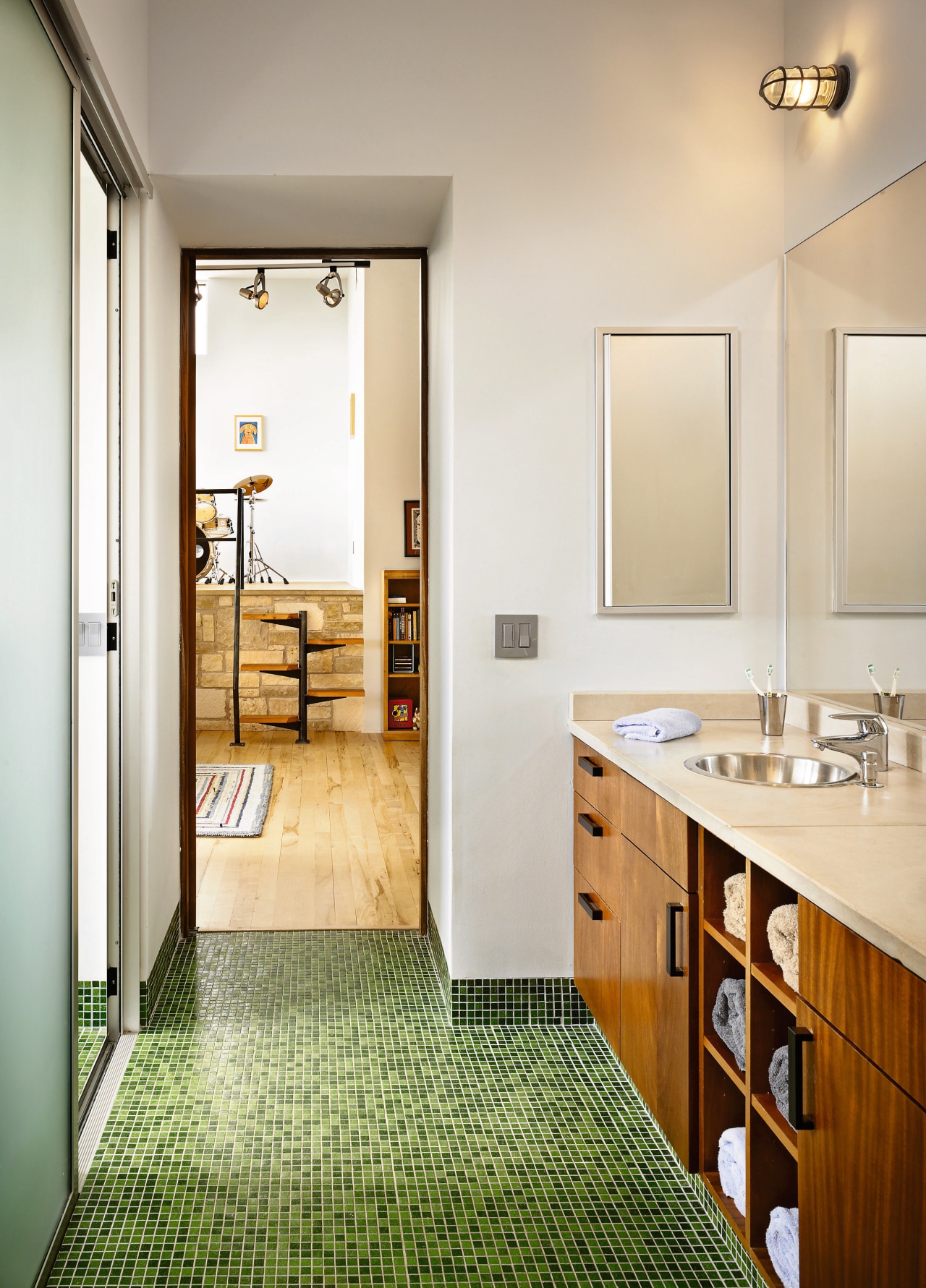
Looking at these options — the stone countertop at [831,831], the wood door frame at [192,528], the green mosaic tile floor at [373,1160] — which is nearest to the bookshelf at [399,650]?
the wood door frame at [192,528]

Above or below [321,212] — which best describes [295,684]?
below

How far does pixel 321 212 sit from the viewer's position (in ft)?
9.65

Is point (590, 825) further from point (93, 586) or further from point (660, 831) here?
point (93, 586)

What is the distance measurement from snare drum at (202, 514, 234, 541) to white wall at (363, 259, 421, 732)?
4.22 ft

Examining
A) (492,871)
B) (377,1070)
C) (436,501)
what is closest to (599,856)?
(492,871)

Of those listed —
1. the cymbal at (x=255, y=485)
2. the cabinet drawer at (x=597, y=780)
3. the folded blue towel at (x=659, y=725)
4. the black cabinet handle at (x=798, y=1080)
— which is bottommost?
the black cabinet handle at (x=798, y=1080)

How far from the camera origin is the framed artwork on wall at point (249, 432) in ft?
29.8

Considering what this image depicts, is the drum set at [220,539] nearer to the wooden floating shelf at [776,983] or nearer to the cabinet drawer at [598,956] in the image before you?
the cabinet drawer at [598,956]

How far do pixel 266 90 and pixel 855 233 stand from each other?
60.2 inches

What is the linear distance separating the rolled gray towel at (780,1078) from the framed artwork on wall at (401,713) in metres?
5.94

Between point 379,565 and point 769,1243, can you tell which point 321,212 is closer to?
point 769,1243

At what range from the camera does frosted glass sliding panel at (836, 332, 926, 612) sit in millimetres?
2127

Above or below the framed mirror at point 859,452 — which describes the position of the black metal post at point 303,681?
below

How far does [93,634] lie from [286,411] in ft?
22.8
